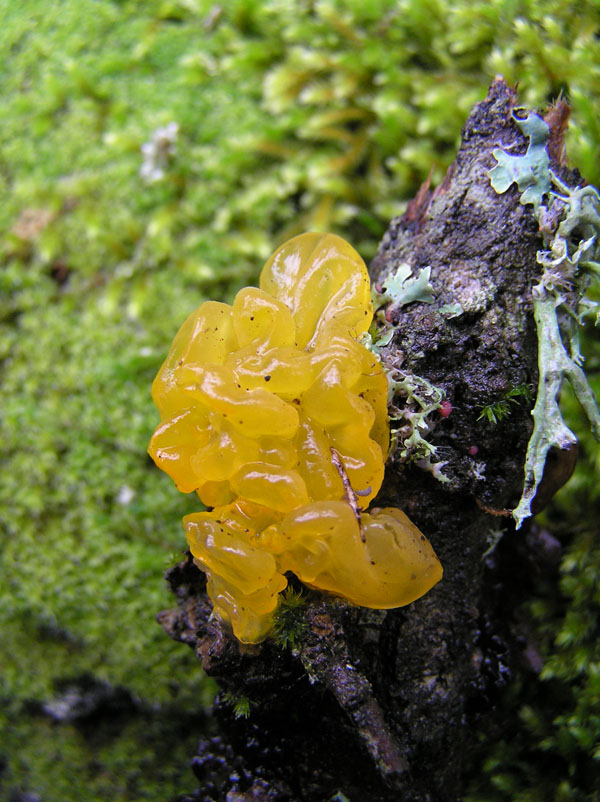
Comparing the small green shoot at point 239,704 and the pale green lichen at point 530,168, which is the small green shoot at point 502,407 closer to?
the pale green lichen at point 530,168

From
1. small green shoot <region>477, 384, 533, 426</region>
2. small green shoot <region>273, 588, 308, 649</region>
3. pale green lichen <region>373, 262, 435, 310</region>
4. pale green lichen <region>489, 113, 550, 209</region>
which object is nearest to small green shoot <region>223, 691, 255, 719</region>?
small green shoot <region>273, 588, 308, 649</region>

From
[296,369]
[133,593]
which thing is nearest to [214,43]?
[296,369]

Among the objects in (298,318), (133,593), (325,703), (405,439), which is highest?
(298,318)

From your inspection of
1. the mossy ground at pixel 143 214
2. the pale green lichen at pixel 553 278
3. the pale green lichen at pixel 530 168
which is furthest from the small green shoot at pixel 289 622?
the pale green lichen at pixel 530 168

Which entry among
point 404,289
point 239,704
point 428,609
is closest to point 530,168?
point 404,289

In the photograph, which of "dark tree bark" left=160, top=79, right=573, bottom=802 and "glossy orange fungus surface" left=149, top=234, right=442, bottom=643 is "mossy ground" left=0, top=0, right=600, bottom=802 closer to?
"dark tree bark" left=160, top=79, right=573, bottom=802

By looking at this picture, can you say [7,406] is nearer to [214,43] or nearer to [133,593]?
[133,593]
